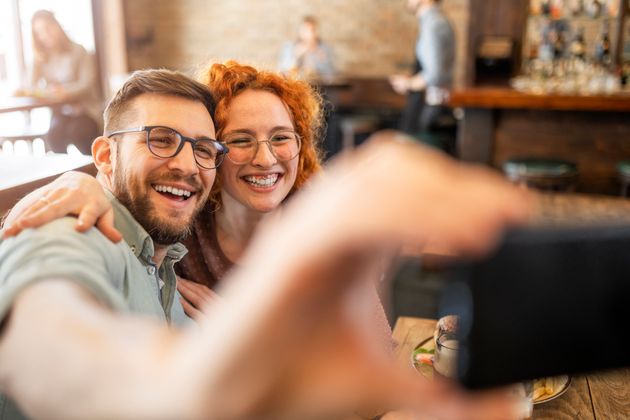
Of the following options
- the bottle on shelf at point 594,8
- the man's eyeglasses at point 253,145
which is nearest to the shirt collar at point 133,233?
the man's eyeglasses at point 253,145

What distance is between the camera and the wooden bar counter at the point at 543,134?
13.3ft

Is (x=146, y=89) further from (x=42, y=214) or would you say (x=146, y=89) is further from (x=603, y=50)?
(x=603, y=50)

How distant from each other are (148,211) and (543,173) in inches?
120

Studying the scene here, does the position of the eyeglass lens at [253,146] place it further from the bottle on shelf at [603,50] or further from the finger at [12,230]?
the bottle on shelf at [603,50]

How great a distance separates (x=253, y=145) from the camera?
158 centimetres

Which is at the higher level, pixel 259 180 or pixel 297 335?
pixel 297 335

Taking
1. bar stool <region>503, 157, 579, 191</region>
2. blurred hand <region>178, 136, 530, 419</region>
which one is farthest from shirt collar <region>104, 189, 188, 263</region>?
bar stool <region>503, 157, 579, 191</region>

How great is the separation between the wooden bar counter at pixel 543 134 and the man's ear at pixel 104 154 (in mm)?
3194

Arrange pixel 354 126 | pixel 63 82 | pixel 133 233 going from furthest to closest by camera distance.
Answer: pixel 354 126
pixel 63 82
pixel 133 233

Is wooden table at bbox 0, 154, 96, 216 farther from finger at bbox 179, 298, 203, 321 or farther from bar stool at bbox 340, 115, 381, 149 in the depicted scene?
bar stool at bbox 340, 115, 381, 149

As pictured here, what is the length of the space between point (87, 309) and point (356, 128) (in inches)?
222

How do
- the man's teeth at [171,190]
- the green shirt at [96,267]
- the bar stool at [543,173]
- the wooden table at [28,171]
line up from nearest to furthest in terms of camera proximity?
the green shirt at [96,267] < the man's teeth at [171,190] < the wooden table at [28,171] < the bar stool at [543,173]

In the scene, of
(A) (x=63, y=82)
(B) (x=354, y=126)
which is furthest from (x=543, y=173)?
(A) (x=63, y=82)

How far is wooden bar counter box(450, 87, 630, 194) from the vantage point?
406cm
